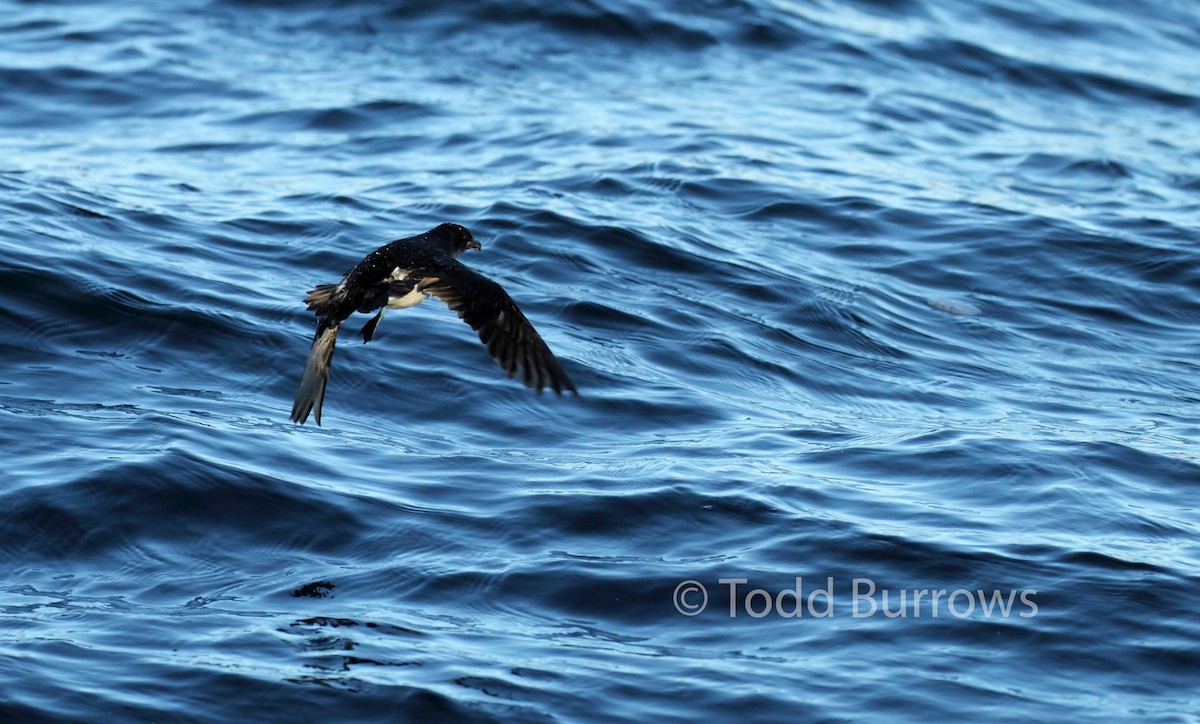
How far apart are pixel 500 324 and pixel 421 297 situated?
0.44 metres

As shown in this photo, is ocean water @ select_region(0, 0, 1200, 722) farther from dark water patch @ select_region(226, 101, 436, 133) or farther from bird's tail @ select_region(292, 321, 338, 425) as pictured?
bird's tail @ select_region(292, 321, 338, 425)

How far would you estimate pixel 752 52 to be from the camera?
1445 cm

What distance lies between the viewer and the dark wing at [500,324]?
18.6 feet

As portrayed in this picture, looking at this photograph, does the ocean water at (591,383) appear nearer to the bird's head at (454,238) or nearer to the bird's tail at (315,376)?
the bird's tail at (315,376)

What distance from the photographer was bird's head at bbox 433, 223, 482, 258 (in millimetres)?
6672

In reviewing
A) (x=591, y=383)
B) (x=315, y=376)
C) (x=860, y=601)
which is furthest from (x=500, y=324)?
(x=591, y=383)

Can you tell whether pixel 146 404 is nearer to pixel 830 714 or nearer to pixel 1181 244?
pixel 830 714

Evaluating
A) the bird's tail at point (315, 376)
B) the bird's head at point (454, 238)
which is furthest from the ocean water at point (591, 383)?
the bird's head at point (454, 238)

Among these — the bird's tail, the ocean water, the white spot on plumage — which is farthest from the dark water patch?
the white spot on plumage

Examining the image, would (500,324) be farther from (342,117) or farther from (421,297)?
(342,117)

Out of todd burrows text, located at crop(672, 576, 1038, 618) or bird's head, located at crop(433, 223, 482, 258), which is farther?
bird's head, located at crop(433, 223, 482, 258)

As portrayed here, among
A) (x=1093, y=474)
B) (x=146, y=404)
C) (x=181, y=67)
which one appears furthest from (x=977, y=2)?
(x=146, y=404)
